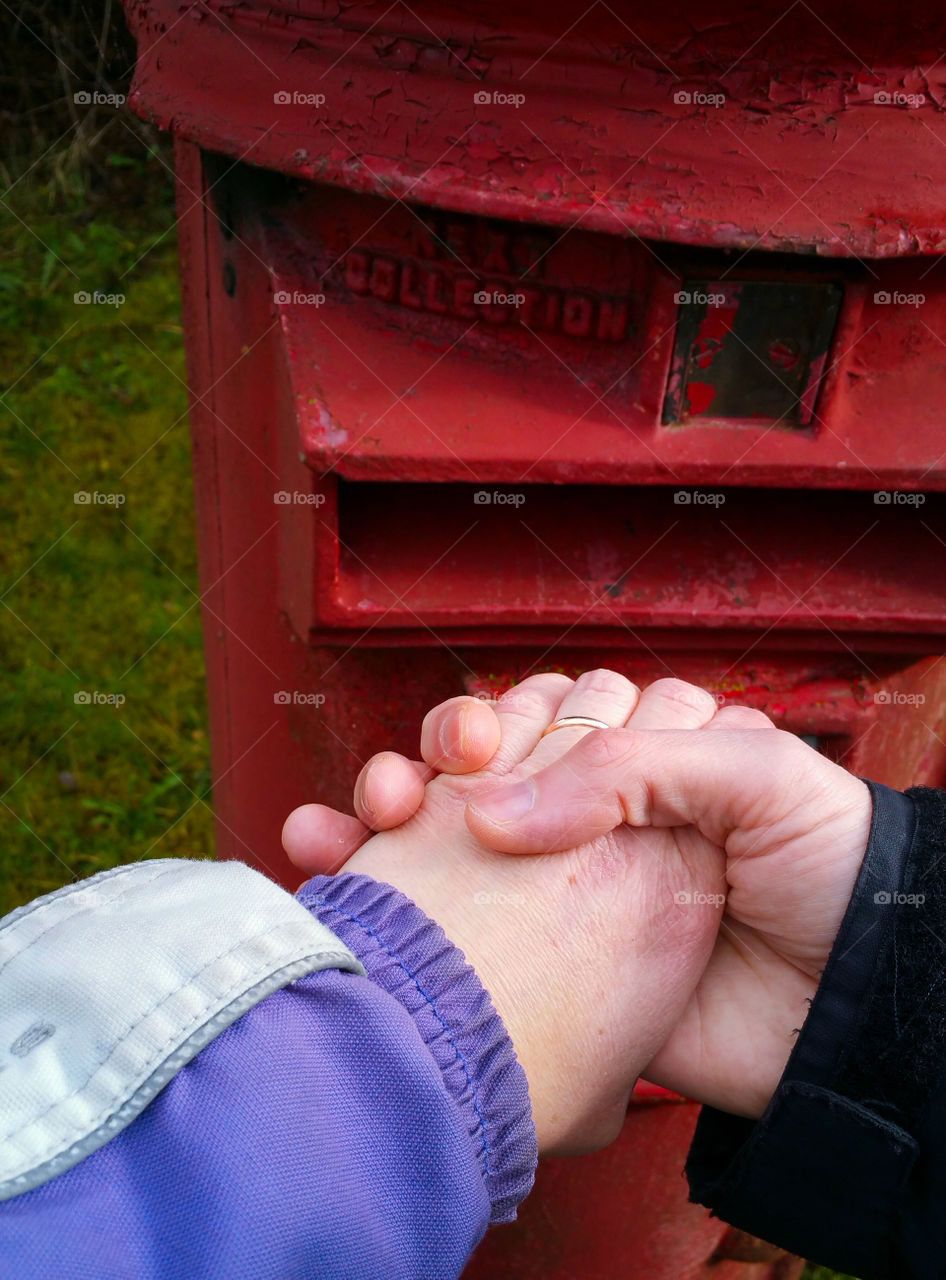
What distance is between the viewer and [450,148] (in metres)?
1.17

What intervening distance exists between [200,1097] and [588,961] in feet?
1.80

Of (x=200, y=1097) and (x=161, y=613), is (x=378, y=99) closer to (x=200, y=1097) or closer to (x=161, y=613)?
(x=200, y=1097)

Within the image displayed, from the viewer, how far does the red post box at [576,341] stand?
45.3 inches

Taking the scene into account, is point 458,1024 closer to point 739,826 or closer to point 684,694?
point 739,826

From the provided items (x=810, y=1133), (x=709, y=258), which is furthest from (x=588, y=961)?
(x=709, y=258)
